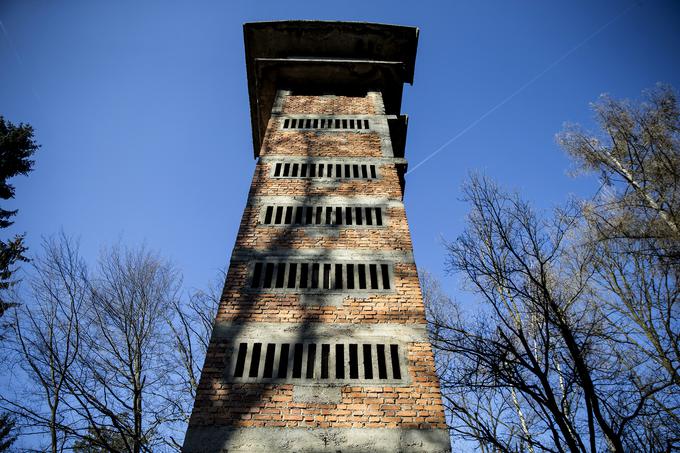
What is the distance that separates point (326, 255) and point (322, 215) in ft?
4.24

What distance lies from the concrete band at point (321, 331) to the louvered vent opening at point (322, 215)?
8.72ft

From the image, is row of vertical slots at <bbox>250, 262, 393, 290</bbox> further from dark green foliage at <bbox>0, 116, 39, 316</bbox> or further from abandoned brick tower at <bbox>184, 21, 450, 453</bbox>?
dark green foliage at <bbox>0, 116, 39, 316</bbox>

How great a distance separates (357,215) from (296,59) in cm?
901

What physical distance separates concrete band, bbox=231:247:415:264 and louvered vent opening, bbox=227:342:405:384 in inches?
75.6

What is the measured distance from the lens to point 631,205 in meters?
9.74

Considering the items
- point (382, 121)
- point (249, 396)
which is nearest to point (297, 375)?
point (249, 396)

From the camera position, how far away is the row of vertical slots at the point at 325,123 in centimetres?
1195

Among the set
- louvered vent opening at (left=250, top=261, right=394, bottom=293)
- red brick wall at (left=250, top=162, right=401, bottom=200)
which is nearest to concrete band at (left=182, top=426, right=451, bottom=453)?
louvered vent opening at (left=250, top=261, right=394, bottom=293)

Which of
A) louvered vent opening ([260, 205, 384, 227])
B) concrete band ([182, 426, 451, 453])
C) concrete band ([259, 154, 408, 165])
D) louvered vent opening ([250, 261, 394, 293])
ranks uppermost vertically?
concrete band ([259, 154, 408, 165])

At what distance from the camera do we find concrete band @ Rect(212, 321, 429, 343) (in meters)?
6.06

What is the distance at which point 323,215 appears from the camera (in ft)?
27.6

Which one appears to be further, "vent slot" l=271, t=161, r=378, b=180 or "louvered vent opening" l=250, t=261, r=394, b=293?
"vent slot" l=271, t=161, r=378, b=180

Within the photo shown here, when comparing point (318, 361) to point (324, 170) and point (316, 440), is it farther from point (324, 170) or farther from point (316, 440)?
point (324, 170)

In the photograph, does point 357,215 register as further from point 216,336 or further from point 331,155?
point 216,336
